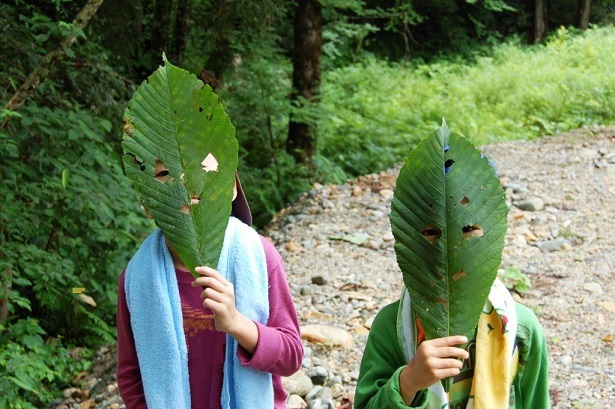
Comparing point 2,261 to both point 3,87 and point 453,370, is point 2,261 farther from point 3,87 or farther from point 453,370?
point 453,370

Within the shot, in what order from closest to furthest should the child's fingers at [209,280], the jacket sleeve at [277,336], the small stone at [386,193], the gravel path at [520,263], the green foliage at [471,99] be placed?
the child's fingers at [209,280]
the jacket sleeve at [277,336]
the gravel path at [520,263]
the small stone at [386,193]
the green foliage at [471,99]

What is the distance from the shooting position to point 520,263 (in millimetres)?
4754

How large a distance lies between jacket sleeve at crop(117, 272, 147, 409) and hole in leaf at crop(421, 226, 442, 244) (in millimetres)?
906

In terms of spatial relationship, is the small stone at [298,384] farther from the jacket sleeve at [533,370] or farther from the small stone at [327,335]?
the jacket sleeve at [533,370]

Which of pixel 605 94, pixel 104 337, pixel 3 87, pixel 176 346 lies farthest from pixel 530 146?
pixel 176 346

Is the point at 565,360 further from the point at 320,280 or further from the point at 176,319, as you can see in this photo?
the point at 176,319

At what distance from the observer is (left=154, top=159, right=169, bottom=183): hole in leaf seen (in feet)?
3.55

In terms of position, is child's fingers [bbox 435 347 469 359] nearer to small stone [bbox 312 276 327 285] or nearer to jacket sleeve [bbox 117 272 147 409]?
jacket sleeve [bbox 117 272 147 409]

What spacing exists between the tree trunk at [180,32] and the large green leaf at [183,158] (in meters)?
5.50

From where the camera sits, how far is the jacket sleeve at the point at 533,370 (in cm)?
139

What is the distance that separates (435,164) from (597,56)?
1208 centimetres

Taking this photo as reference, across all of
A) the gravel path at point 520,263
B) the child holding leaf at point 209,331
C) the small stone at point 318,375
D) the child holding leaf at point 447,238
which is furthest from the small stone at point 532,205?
the child holding leaf at point 447,238

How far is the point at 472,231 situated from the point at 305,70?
620 centimetres

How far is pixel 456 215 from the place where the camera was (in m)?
0.99
